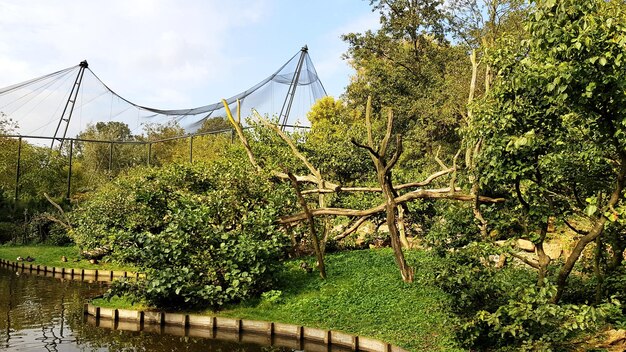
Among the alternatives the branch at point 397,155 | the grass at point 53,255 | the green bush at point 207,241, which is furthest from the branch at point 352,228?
the grass at point 53,255

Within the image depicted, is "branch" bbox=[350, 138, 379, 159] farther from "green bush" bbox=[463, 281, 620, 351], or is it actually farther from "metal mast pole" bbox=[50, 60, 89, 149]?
"metal mast pole" bbox=[50, 60, 89, 149]

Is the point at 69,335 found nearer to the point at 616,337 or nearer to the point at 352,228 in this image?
the point at 352,228

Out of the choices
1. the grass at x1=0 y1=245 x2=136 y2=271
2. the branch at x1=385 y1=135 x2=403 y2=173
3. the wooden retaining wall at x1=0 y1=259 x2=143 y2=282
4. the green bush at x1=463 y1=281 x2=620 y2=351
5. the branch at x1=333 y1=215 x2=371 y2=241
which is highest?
the branch at x1=385 y1=135 x2=403 y2=173

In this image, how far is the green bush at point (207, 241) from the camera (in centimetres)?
905

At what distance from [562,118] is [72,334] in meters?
7.57

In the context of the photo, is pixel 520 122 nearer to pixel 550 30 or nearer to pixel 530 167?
pixel 530 167

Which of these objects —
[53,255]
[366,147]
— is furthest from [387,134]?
[53,255]

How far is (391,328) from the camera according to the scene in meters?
7.68

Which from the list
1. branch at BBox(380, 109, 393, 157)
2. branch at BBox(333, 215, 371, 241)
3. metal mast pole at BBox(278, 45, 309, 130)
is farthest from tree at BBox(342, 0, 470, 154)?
branch at BBox(380, 109, 393, 157)

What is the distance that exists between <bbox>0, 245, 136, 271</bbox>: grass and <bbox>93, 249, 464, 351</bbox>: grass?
537cm

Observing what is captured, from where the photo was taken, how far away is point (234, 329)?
A: 8562mm

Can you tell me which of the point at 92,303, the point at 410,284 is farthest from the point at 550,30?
the point at 92,303

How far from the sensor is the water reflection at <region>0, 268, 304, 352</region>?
7.82 m

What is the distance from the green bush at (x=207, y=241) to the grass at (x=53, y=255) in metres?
4.78
